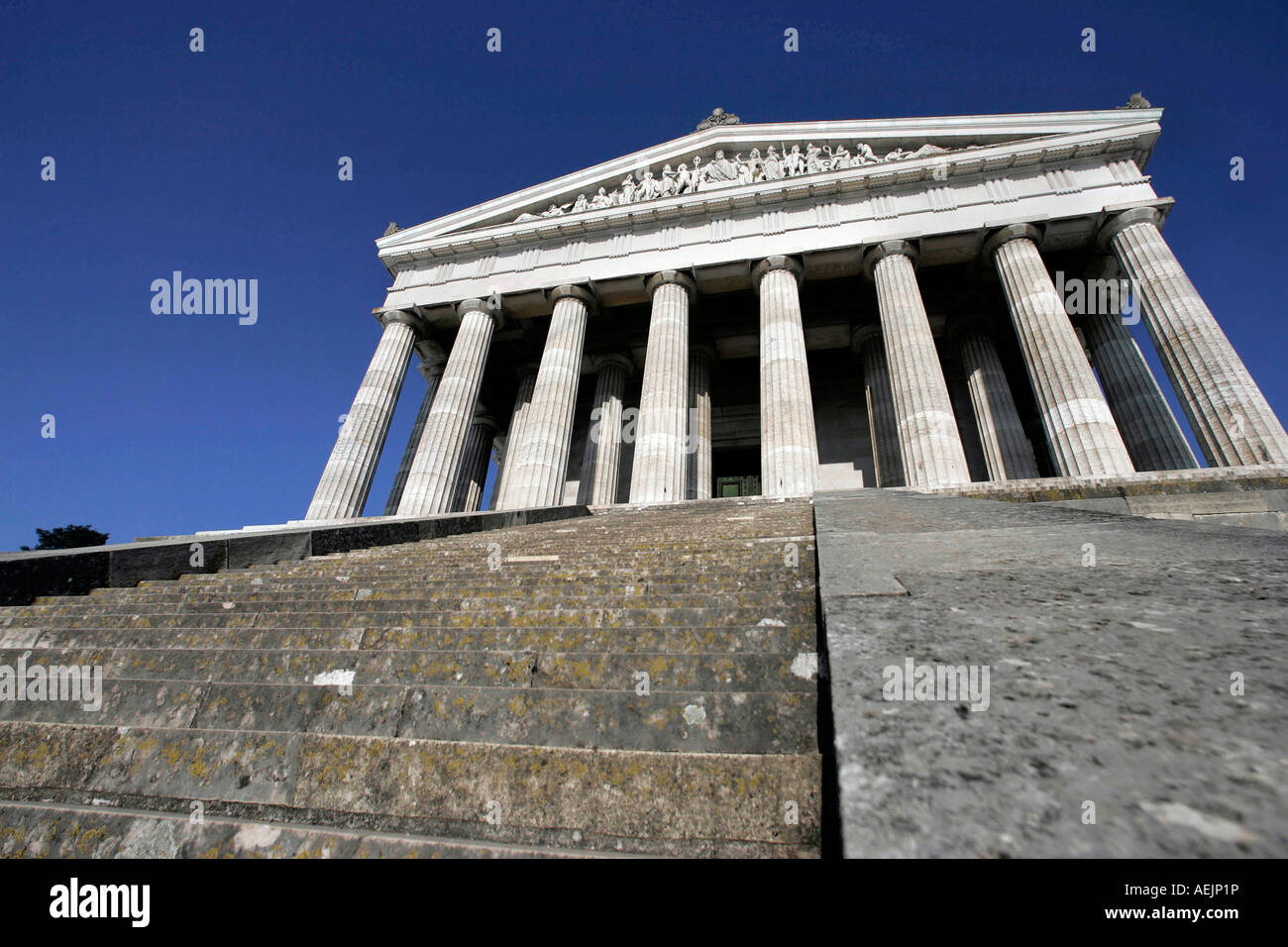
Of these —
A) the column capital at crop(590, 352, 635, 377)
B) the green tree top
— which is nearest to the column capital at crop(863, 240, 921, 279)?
the column capital at crop(590, 352, 635, 377)

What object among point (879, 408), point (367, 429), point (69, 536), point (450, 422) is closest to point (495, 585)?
point (450, 422)

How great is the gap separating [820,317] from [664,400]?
7103mm

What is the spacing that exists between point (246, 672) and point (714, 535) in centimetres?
387

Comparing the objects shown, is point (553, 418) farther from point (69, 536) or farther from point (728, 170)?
point (69, 536)

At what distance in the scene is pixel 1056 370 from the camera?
35.2 ft

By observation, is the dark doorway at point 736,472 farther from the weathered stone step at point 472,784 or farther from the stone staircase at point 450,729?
the weathered stone step at point 472,784

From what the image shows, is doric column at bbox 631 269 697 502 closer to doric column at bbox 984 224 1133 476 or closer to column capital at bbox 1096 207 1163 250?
doric column at bbox 984 224 1133 476

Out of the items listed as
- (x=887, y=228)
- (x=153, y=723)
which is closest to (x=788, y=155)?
(x=887, y=228)

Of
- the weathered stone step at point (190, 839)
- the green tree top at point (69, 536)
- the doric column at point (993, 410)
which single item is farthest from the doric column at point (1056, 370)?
the green tree top at point (69, 536)

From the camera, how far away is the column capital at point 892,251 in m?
13.0

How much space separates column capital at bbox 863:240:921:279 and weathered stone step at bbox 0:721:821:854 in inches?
572

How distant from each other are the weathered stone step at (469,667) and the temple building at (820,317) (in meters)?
9.18
